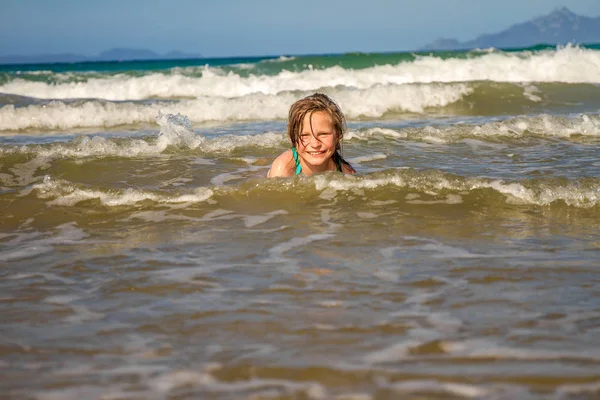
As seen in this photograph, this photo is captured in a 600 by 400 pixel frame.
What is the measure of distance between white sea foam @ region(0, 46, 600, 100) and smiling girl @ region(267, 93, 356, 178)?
47.0ft

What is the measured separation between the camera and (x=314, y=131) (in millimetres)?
5387

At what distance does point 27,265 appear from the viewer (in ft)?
12.6

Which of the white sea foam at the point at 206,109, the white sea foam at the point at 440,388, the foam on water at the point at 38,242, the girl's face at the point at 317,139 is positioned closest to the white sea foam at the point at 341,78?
the white sea foam at the point at 206,109

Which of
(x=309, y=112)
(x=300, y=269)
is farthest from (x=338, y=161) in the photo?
(x=300, y=269)

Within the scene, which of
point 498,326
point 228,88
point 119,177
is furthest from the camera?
point 228,88

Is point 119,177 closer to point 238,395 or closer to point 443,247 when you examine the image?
point 443,247

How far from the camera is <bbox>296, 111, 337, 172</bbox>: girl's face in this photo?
17.5 ft

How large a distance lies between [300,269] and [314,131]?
6.42 ft

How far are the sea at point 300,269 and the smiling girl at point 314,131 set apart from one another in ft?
0.81

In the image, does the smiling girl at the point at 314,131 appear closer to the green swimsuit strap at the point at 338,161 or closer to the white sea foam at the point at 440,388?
the green swimsuit strap at the point at 338,161

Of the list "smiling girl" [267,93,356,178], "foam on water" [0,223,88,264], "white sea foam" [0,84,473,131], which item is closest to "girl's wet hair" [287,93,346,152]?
"smiling girl" [267,93,356,178]

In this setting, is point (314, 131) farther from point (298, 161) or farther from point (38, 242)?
point (38, 242)

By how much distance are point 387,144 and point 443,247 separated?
377 centimetres

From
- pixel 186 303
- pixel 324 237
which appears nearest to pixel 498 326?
pixel 186 303
